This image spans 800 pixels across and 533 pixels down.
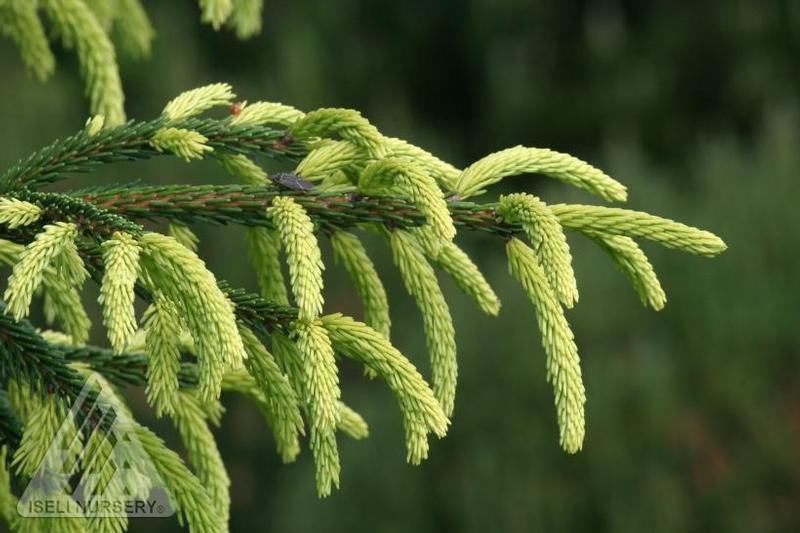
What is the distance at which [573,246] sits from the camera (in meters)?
7.85

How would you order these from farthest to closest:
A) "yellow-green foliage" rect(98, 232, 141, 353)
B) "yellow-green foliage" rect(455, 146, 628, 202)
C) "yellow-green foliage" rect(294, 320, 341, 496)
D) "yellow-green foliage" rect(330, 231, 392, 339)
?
"yellow-green foliage" rect(330, 231, 392, 339) < "yellow-green foliage" rect(455, 146, 628, 202) < "yellow-green foliage" rect(294, 320, 341, 496) < "yellow-green foliage" rect(98, 232, 141, 353)

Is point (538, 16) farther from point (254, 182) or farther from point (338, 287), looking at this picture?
point (254, 182)

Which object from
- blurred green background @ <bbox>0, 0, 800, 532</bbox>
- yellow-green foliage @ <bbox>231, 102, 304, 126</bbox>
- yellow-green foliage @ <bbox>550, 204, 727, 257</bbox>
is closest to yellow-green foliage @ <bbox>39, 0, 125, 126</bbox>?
yellow-green foliage @ <bbox>231, 102, 304, 126</bbox>

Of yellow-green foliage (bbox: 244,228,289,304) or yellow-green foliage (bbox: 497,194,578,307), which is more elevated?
yellow-green foliage (bbox: 244,228,289,304)

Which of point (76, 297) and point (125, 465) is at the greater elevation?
point (76, 297)

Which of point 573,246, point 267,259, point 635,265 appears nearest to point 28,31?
point 267,259

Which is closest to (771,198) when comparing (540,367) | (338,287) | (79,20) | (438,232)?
(540,367)

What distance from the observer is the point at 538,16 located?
11414 millimetres

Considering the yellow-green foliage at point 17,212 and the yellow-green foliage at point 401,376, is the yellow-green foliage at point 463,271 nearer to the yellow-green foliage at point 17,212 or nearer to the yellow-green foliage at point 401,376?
the yellow-green foliage at point 401,376

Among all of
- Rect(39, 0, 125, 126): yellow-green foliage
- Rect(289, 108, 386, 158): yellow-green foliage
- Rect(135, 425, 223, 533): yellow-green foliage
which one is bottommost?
Rect(135, 425, 223, 533): yellow-green foliage

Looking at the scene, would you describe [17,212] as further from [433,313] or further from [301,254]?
[433,313]

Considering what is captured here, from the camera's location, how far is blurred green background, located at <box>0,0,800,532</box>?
6477 millimetres

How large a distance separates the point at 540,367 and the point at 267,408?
482 cm

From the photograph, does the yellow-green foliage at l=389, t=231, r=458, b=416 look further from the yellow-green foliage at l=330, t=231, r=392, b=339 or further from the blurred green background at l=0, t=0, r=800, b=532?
the blurred green background at l=0, t=0, r=800, b=532
